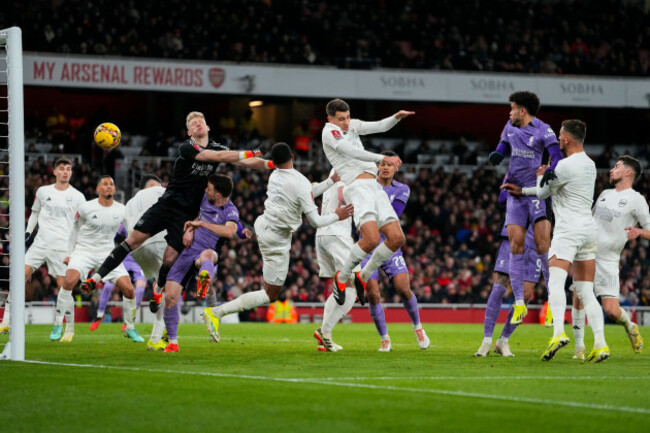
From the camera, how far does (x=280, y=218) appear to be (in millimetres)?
12312

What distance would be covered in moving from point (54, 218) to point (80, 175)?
1406cm

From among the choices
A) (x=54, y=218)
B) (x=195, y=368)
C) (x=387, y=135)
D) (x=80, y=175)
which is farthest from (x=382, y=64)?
(x=195, y=368)

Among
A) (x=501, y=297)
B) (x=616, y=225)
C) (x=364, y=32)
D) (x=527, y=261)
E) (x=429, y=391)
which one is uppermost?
(x=364, y=32)

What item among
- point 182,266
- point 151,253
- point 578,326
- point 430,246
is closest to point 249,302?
point 182,266

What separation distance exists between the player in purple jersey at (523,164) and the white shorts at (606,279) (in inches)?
30.2

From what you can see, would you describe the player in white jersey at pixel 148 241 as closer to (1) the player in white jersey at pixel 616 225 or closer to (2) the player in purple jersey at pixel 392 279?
(2) the player in purple jersey at pixel 392 279

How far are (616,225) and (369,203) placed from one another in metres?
3.12

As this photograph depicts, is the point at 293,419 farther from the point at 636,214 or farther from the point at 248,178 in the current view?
the point at 248,178

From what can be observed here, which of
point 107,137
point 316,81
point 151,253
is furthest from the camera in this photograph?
point 316,81

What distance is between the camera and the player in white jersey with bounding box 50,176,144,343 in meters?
15.4

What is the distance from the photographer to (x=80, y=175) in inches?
1202

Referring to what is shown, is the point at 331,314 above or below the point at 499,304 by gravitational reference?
below

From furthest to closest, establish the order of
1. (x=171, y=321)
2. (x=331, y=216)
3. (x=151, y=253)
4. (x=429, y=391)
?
(x=151, y=253)
(x=171, y=321)
(x=331, y=216)
(x=429, y=391)

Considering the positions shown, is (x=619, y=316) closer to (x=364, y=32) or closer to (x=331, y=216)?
(x=331, y=216)
